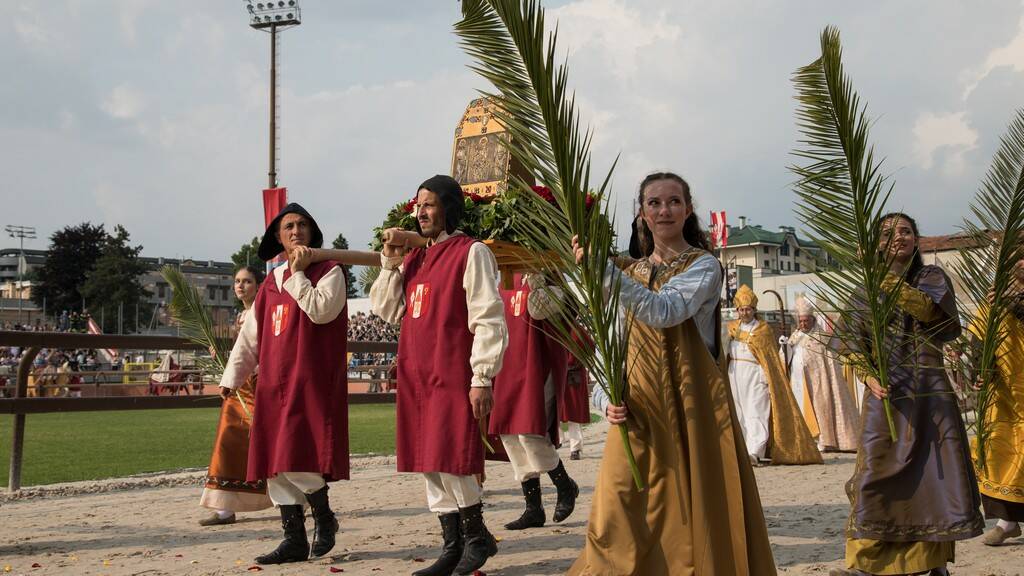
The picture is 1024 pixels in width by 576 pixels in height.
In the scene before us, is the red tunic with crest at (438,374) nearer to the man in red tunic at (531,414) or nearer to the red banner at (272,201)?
the man in red tunic at (531,414)

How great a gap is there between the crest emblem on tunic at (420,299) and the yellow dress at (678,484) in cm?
153

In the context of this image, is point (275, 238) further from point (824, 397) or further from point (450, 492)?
point (824, 397)

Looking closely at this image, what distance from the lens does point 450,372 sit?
16.0ft

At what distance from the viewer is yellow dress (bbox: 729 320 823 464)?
11.0 m

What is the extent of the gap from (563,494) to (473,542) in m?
1.98

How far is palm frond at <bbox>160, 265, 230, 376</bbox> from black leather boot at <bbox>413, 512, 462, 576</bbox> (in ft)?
11.4

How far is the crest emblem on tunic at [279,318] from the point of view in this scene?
5605 mm

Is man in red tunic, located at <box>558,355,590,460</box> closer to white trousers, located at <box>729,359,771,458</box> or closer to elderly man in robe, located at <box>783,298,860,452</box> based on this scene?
white trousers, located at <box>729,359,771,458</box>

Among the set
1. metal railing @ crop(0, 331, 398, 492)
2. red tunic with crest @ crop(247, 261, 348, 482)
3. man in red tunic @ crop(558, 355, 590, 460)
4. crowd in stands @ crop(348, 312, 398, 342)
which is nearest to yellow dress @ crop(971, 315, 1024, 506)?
man in red tunic @ crop(558, 355, 590, 460)

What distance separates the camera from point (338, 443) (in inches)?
213

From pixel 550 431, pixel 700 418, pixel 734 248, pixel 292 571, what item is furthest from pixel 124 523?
pixel 734 248

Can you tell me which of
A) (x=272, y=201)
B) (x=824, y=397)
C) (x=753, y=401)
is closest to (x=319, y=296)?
(x=272, y=201)

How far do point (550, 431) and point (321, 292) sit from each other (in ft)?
7.29

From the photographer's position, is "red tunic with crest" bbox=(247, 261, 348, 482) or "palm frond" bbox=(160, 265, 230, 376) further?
"palm frond" bbox=(160, 265, 230, 376)
